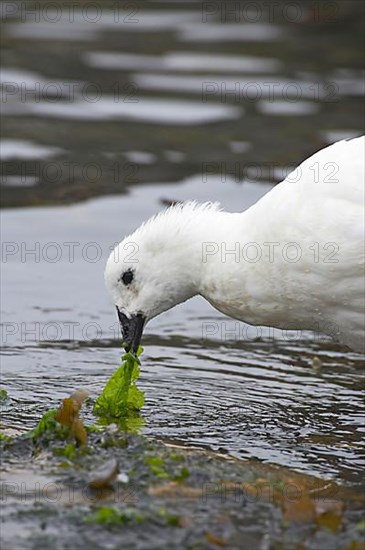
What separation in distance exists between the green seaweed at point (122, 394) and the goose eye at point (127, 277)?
1.54 feet

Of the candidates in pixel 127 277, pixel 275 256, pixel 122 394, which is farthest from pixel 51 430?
pixel 275 256

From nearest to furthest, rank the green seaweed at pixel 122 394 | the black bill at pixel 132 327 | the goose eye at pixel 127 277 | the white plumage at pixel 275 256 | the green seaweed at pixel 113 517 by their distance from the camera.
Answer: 1. the green seaweed at pixel 113 517
2. the white plumage at pixel 275 256
3. the goose eye at pixel 127 277
4. the green seaweed at pixel 122 394
5. the black bill at pixel 132 327

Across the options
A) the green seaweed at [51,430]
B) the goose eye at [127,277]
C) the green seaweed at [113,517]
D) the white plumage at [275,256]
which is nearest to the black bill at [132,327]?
the white plumage at [275,256]

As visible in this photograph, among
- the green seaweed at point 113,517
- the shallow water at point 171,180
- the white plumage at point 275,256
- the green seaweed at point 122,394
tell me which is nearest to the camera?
the green seaweed at point 113,517

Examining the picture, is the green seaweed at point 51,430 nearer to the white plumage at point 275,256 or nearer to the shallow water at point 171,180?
the shallow water at point 171,180

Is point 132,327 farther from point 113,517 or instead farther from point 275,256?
point 113,517

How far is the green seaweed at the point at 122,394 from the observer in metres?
8.66

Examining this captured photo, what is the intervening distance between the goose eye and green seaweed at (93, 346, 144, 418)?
469 millimetres

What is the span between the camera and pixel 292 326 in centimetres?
841

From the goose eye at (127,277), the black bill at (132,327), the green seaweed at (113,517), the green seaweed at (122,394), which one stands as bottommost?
the green seaweed at (113,517)

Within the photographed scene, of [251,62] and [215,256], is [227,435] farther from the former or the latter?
[251,62]

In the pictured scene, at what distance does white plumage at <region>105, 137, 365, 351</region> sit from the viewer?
25.8ft

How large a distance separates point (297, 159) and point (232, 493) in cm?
839

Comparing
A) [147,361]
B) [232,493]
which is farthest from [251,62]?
[232,493]
